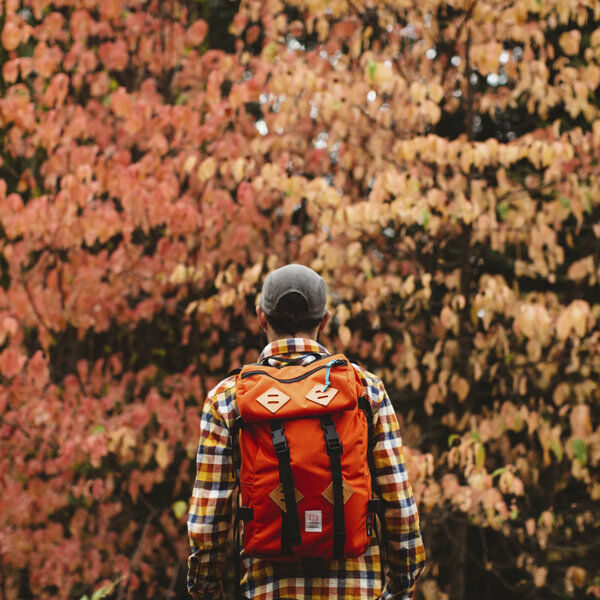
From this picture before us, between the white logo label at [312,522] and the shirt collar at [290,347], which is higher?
the shirt collar at [290,347]

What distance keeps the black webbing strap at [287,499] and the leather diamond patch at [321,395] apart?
5.1 inches

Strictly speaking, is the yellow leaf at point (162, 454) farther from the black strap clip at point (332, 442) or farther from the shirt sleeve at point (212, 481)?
the black strap clip at point (332, 442)

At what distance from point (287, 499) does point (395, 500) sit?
40 centimetres

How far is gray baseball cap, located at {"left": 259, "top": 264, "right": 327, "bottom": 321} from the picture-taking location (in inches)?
67.4

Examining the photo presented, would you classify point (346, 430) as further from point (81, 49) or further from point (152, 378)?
point (81, 49)

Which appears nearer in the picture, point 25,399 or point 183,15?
point 25,399

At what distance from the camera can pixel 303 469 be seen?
1542 millimetres

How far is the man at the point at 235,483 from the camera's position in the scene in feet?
5.52

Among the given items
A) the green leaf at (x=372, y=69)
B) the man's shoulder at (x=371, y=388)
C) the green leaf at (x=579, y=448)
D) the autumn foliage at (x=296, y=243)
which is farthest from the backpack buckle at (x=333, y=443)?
the green leaf at (x=579, y=448)

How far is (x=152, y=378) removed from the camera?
4.97m

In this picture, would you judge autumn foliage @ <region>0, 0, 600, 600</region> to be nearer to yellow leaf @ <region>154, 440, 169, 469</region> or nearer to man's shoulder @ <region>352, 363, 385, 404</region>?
yellow leaf @ <region>154, 440, 169, 469</region>

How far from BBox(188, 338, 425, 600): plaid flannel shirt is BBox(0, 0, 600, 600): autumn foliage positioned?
6.11 ft

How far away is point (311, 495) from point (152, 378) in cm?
367

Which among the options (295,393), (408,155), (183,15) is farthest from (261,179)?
(295,393)
